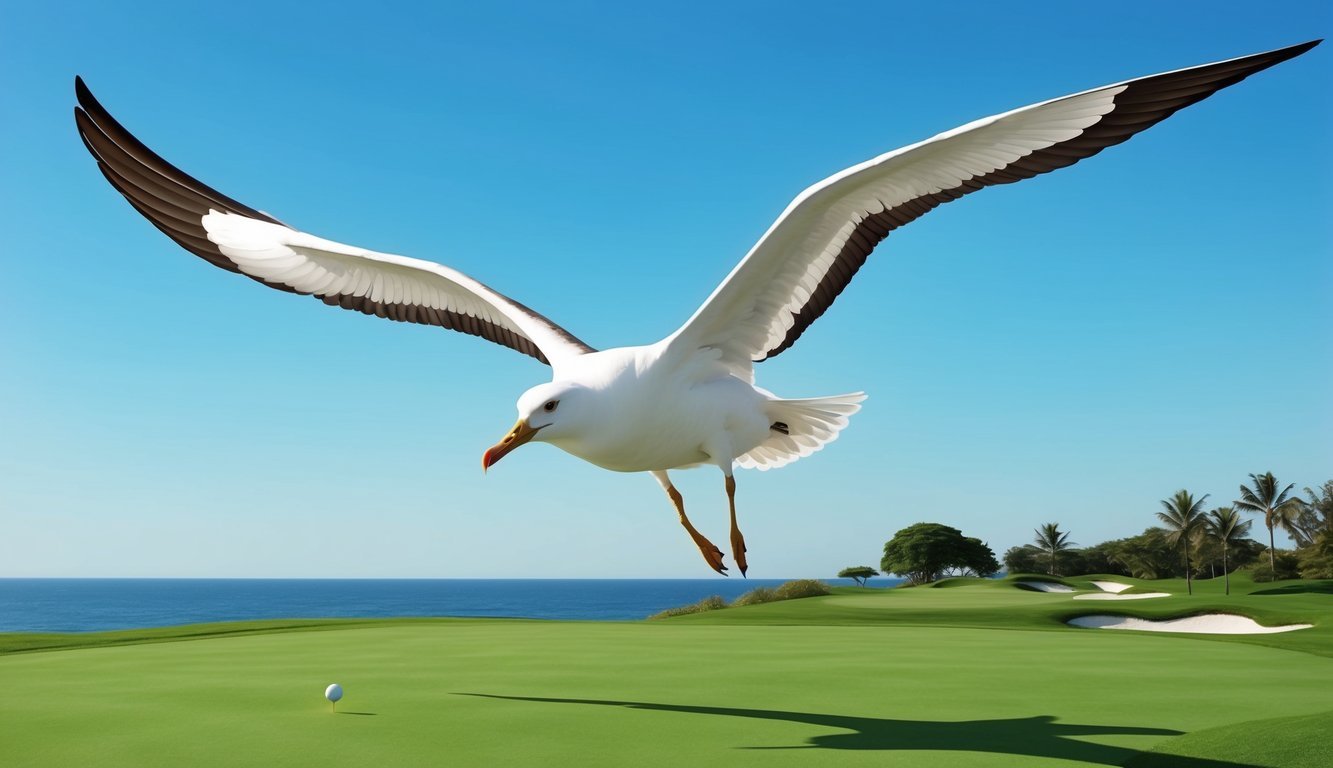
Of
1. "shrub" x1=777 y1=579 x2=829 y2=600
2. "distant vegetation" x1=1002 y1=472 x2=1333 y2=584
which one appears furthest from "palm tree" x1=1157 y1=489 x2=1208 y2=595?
"shrub" x1=777 y1=579 x2=829 y2=600

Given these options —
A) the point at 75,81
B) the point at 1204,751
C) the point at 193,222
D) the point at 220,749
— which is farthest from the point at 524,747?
the point at 75,81

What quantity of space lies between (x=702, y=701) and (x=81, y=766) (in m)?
3.77

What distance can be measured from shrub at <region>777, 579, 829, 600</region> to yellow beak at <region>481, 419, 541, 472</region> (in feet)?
79.7

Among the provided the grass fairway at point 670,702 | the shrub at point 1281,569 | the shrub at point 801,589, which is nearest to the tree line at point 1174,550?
the shrub at point 1281,569

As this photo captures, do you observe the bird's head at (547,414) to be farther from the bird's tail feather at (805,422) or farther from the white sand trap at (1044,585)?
the white sand trap at (1044,585)

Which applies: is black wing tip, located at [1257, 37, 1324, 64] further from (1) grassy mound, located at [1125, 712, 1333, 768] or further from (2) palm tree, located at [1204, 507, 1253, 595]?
(2) palm tree, located at [1204, 507, 1253, 595]

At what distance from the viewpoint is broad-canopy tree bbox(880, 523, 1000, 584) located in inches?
2170

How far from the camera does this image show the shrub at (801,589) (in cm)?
2827

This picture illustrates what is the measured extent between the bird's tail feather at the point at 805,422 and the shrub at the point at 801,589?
21766 millimetres

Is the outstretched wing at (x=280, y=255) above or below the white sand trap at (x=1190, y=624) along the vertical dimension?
above

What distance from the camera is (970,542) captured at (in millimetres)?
56281

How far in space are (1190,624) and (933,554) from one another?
34.8 m

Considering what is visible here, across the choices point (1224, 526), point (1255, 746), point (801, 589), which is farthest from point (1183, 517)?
point (1255, 746)

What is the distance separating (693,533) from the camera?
5.08 meters
